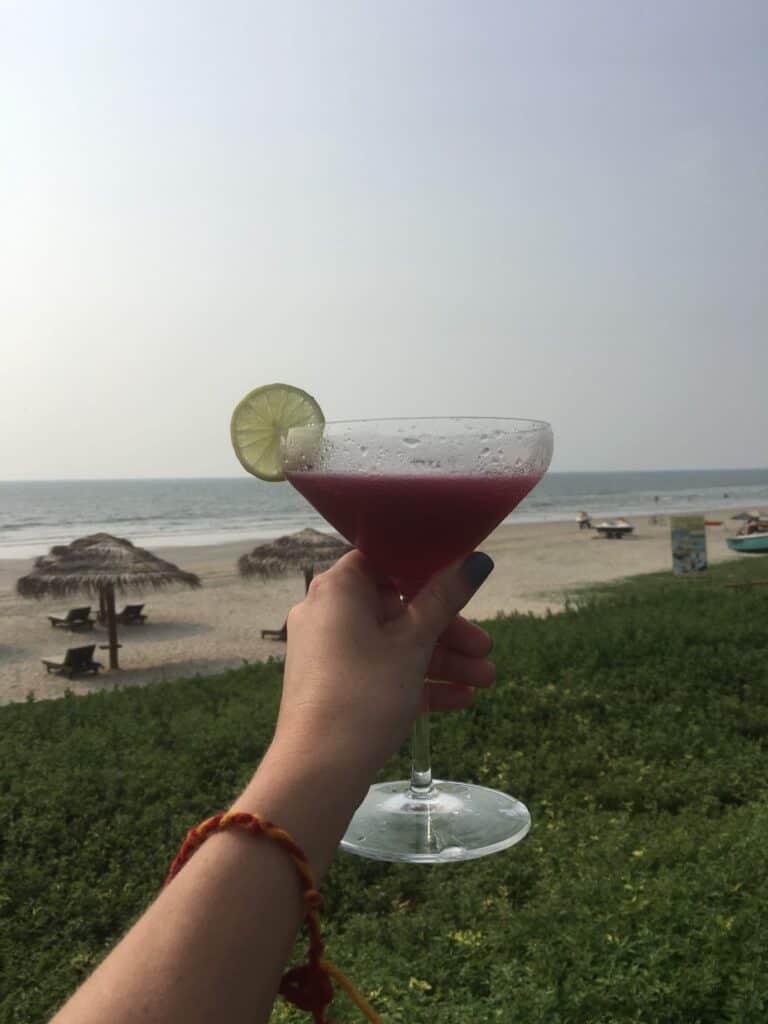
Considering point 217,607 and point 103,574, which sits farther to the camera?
point 217,607

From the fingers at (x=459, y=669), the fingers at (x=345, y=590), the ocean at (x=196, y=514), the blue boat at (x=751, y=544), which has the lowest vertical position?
the ocean at (x=196, y=514)

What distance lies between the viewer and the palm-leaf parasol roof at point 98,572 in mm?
15438

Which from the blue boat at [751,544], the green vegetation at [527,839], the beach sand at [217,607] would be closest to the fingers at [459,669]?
the green vegetation at [527,839]

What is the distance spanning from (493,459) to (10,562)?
37.9m

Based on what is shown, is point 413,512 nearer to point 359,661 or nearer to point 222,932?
point 359,661

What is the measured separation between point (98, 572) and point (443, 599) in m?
15.0

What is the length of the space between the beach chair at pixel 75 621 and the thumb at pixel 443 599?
19.8 meters

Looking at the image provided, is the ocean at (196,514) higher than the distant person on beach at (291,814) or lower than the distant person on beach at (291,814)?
lower

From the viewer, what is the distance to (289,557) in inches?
647

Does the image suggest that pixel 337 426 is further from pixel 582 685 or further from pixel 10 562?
pixel 10 562

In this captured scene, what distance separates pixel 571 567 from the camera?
29.7 metres

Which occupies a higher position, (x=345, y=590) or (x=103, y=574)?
(x=345, y=590)

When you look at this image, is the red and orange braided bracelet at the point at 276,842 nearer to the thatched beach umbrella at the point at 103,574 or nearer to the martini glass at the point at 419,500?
the martini glass at the point at 419,500

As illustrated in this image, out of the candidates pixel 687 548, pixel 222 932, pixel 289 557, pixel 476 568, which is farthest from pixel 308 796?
pixel 687 548
